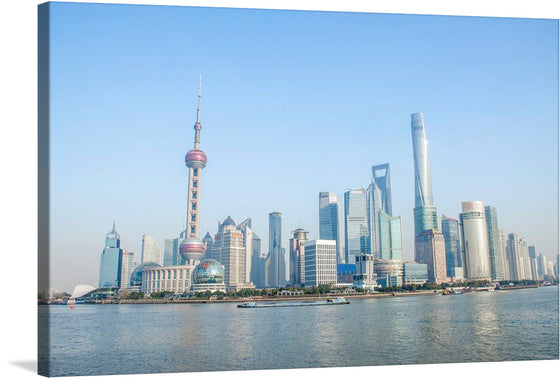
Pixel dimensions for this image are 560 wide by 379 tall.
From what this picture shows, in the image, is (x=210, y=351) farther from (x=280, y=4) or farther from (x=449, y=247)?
(x=449, y=247)

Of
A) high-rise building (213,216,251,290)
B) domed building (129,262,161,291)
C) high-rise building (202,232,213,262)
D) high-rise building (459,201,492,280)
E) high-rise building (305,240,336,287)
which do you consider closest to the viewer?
high-rise building (305,240,336,287)

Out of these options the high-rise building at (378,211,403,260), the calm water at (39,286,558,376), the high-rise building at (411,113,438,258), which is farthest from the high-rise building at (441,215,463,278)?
the calm water at (39,286,558,376)

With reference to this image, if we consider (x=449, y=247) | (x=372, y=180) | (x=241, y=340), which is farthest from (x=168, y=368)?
(x=372, y=180)

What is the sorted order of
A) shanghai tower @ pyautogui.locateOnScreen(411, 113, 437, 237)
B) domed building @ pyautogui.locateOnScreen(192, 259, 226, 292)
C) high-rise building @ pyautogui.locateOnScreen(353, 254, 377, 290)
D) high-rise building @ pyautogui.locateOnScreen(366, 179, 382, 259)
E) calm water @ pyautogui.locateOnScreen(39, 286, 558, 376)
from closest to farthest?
calm water @ pyautogui.locateOnScreen(39, 286, 558, 376) → domed building @ pyautogui.locateOnScreen(192, 259, 226, 292) → high-rise building @ pyautogui.locateOnScreen(353, 254, 377, 290) → shanghai tower @ pyautogui.locateOnScreen(411, 113, 437, 237) → high-rise building @ pyautogui.locateOnScreen(366, 179, 382, 259)

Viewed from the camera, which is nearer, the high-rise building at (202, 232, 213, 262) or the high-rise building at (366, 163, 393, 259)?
the high-rise building at (202, 232, 213, 262)

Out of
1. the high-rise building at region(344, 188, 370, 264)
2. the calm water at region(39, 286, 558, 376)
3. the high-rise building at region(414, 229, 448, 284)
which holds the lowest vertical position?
the calm water at region(39, 286, 558, 376)

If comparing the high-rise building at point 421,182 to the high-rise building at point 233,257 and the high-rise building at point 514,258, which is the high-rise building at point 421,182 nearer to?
the high-rise building at point 514,258

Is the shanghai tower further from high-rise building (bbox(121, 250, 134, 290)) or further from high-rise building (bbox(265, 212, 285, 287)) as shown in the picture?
high-rise building (bbox(121, 250, 134, 290))
